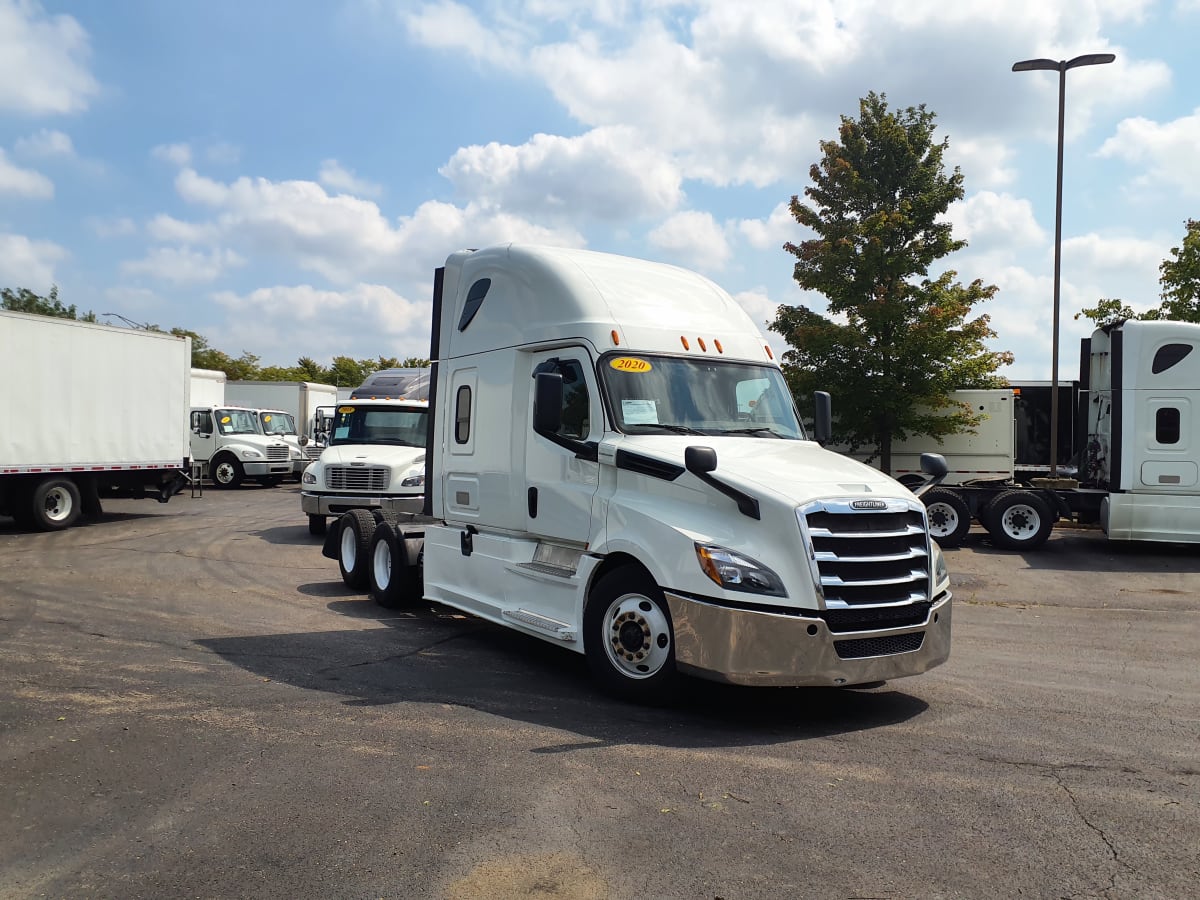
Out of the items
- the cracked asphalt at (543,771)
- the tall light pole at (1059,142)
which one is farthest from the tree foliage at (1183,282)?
the cracked asphalt at (543,771)

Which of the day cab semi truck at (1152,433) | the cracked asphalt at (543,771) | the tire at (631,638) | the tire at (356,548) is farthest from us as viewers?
the day cab semi truck at (1152,433)

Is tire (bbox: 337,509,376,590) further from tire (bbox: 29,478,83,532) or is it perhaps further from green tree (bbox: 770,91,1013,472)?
A: green tree (bbox: 770,91,1013,472)

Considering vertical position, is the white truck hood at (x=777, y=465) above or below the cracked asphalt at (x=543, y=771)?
above

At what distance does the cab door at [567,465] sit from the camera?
7.37 m

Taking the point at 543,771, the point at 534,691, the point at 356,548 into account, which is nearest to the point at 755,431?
the point at 534,691

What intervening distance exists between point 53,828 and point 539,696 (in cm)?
317

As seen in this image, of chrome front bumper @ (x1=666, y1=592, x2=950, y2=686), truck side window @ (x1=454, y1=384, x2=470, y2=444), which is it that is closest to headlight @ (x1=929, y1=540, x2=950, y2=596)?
chrome front bumper @ (x1=666, y1=592, x2=950, y2=686)

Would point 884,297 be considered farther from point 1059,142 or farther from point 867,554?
point 867,554

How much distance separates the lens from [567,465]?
7.57 meters

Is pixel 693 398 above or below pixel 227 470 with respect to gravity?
above

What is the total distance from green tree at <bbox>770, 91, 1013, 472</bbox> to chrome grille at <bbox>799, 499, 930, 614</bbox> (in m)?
16.0

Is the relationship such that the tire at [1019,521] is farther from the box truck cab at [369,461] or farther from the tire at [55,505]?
the tire at [55,505]

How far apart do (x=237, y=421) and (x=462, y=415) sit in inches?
914

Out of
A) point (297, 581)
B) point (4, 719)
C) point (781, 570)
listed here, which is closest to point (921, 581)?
point (781, 570)
